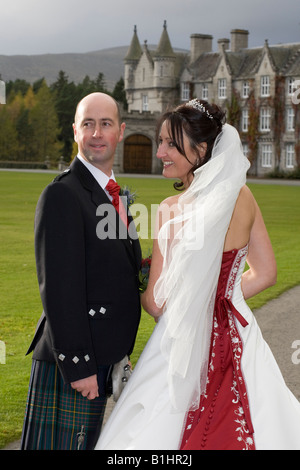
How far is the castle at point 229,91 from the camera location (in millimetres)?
57281

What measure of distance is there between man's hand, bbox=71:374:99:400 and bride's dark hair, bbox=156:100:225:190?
3.88ft

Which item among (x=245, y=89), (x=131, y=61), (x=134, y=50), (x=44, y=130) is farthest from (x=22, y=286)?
(x=44, y=130)

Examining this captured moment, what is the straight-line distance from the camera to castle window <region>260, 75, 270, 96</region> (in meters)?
58.4

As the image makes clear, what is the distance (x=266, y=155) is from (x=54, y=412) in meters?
56.3

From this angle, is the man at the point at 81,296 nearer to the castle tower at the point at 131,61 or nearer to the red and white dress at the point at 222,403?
the red and white dress at the point at 222,403

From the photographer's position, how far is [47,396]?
11.1 feet

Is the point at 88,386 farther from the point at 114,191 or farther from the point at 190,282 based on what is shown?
the point at 114,191

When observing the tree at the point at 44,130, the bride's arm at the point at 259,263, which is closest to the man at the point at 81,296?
the bride's arm at the point at 259,263

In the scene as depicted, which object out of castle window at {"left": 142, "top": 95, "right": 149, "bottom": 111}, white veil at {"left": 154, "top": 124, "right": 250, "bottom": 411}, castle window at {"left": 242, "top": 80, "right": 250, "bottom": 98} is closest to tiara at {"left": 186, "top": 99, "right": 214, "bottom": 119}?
white veil at {"left": 154, "top": 124, "right": 250, "bottom": 411}

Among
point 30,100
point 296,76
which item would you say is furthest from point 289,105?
point 30,100

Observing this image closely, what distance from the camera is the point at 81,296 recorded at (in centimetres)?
320

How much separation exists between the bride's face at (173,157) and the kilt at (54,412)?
3.52 ft

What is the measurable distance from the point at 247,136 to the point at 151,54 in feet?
54.0
